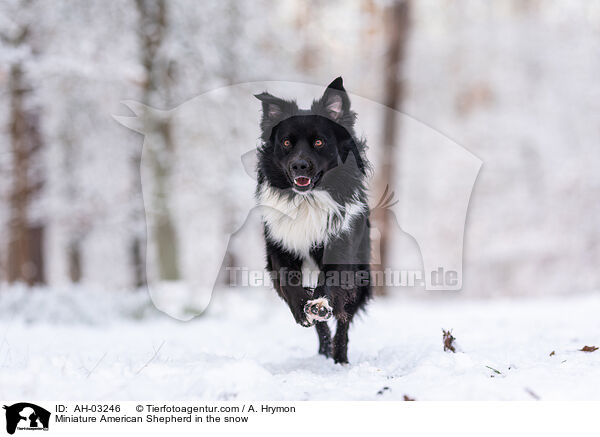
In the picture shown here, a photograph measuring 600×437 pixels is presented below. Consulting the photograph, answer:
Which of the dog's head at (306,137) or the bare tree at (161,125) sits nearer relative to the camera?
the dog's head at (306,137)

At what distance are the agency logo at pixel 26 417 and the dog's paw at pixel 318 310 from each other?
1576mm

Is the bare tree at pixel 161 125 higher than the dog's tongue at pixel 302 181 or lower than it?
higher

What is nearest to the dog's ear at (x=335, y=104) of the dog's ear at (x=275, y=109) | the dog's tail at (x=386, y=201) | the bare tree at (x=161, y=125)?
the dog's ear at (x=275, y=109)

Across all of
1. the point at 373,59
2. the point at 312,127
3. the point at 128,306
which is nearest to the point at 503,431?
the point at 312,127

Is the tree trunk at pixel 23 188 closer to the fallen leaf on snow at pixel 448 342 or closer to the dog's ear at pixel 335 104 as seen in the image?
the dog's ear at pixel 335 104

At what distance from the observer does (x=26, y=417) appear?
2.76 meters

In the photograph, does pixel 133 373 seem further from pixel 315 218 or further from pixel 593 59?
pixel 593 59

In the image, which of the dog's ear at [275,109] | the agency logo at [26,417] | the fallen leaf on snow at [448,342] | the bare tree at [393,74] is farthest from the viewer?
the bare tree at [393,74]

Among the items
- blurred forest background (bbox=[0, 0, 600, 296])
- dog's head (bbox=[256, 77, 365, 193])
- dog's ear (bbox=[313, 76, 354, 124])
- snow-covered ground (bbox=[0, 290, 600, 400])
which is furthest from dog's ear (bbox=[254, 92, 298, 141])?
blurred forest background (bbox=[0, 0, 600, 296])

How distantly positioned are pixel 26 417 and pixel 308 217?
6.60 feet

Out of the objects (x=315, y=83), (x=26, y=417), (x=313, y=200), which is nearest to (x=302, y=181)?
(x=313, y=200)

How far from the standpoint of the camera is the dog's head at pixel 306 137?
3.25 metres

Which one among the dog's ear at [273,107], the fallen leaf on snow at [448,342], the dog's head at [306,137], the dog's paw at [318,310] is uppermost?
the dog's ear at [273,107]

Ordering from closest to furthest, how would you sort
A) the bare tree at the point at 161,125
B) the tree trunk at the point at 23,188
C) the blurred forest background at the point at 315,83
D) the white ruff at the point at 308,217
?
the white ruff at the point at 308,217 < the bare tree at the point at 161,125 < the blurred forest background at the point at 315,83 < the tree trunk at the point at 23,188
